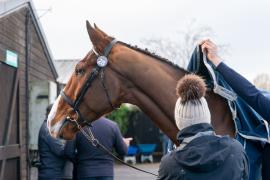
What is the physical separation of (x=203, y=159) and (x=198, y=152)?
1.8 inches

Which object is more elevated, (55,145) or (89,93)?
(89,93)

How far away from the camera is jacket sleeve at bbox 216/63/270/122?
128 inches

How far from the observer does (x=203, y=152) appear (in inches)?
97.7

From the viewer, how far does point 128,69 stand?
380cm

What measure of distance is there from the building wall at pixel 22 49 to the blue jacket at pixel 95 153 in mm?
2261

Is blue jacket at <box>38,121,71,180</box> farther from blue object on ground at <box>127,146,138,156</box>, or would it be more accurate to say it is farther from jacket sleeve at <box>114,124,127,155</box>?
blue object on ground at <box>127,146,138,156</box>

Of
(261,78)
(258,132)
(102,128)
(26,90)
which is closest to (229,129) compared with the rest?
(258,132)

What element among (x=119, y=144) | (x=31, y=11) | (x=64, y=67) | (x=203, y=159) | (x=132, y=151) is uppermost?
(x=64, y=67)

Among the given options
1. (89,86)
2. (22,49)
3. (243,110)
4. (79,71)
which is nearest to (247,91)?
(243,110)

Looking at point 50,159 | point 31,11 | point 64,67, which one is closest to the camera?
point 50,159

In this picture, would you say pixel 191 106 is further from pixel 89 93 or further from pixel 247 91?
pixel 89 93

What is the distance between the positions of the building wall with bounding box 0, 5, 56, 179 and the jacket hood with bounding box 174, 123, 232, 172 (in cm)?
595

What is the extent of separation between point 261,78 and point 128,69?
49287mm

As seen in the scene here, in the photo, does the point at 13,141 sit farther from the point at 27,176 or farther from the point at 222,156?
the point at 222,156
